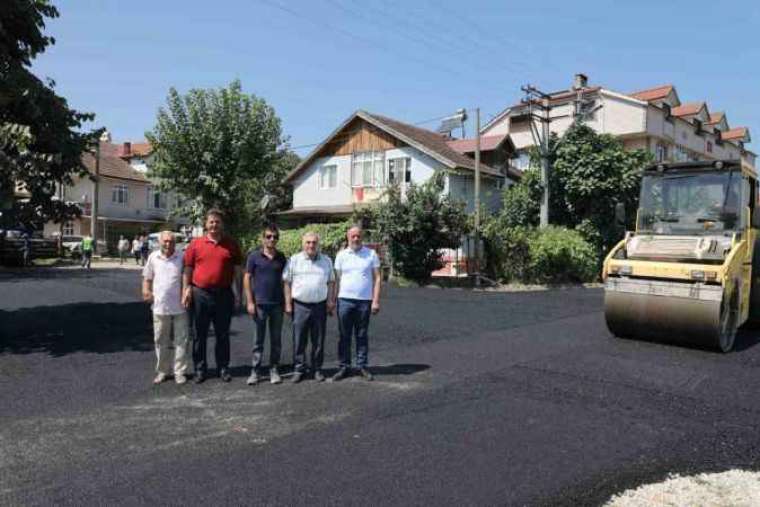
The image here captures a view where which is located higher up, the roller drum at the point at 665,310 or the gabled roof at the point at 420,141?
the gabled roof at the point at 420,141

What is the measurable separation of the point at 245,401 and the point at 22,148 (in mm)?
4626

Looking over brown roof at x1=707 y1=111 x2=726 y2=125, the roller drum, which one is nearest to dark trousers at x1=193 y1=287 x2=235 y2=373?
the roller drum

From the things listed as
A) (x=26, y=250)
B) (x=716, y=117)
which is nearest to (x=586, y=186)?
(x=26, y=250)

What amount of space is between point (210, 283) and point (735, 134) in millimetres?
57104

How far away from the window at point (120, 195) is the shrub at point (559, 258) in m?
35.4

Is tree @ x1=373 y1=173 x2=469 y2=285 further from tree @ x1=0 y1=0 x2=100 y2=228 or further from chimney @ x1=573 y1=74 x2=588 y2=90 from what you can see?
chimney @ x1=573 y1=74 x2=588 y2=90

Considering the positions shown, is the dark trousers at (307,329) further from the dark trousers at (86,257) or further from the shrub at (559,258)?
the dark trousers at (86,257)

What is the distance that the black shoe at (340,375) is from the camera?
6.45m

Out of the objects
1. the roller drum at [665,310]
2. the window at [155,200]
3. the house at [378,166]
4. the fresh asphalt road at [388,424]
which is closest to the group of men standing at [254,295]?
the fresh asphalt road at [388,424]

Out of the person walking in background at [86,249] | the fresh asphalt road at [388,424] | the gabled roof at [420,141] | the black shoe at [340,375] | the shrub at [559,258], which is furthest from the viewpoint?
the gabled roof at [420,141]

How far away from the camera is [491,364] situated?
24.0 feet

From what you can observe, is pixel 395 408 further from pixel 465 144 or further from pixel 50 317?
pixel 465 144

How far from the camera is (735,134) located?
5084 centimetres

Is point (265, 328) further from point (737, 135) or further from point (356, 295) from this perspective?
point (737, 135)
